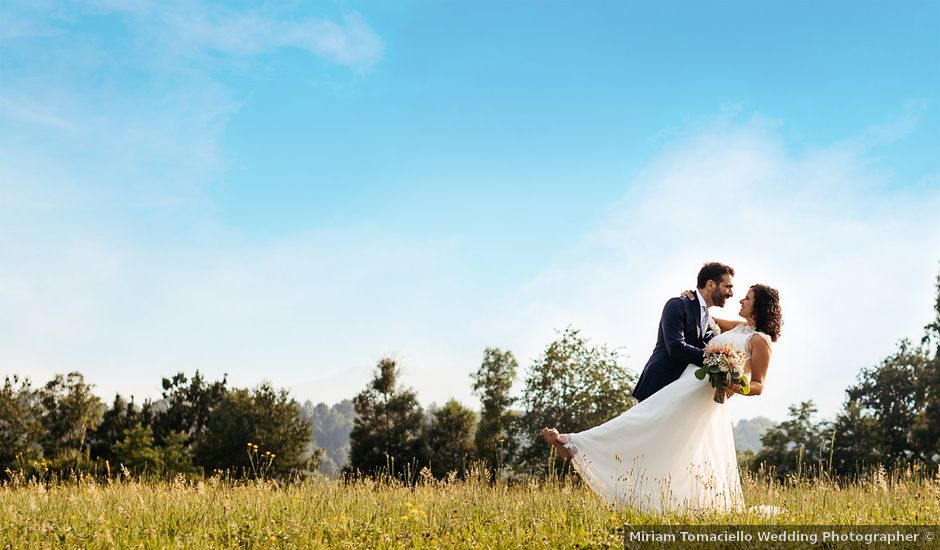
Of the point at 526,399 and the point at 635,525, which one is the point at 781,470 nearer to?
the point at 526,399

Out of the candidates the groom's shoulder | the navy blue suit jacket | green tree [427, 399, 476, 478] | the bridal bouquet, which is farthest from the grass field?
green tree [427, 399, 476, 478]

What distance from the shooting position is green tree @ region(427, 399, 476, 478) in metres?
51.0

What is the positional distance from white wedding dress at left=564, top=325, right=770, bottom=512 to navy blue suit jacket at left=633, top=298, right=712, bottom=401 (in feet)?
0.83

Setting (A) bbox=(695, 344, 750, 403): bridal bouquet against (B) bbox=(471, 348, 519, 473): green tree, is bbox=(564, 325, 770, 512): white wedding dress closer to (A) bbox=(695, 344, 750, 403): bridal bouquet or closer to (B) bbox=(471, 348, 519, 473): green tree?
(A) bbox=(695, 344, 750, 403): bridal bouquet

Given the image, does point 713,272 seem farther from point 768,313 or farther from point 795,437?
point 795,437

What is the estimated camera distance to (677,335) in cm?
949

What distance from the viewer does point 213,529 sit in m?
7.72

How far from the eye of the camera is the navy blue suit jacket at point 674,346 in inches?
372

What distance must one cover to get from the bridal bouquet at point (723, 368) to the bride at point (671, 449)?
0.56ft

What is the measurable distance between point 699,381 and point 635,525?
2.39 metres

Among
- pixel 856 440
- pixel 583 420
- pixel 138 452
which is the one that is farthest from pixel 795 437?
pixel 138 452

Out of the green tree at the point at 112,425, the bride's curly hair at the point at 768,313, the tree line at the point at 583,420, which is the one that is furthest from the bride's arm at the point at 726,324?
the green tree at the point at 112,425

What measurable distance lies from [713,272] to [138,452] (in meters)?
43.0

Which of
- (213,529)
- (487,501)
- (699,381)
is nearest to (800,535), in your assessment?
(699,381)
